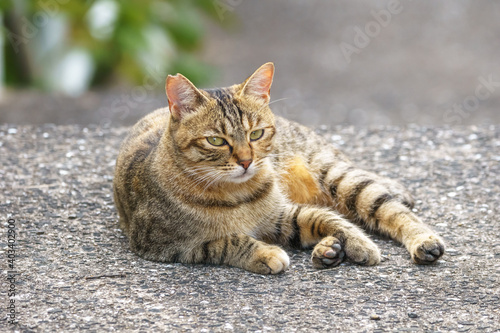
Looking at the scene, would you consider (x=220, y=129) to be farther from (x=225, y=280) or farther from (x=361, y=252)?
(x=361, y=252)

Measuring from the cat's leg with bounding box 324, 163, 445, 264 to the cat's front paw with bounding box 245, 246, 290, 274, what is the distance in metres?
0.77

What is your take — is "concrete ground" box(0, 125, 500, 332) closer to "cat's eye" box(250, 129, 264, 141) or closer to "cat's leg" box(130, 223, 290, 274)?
"cat's leg" box(130, 223, 290, 274)

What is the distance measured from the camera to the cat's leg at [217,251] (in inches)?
138

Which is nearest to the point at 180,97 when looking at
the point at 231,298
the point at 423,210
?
the point at 231,298

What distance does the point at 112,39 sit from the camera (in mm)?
10234

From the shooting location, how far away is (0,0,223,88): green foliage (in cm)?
995

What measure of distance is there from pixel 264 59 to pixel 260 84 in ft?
38.5

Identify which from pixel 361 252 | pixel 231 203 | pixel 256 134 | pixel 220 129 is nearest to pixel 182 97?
pixel 220 129

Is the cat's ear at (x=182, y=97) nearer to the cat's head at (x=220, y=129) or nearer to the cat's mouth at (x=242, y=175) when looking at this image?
the cat's head at (x=220, y=129)

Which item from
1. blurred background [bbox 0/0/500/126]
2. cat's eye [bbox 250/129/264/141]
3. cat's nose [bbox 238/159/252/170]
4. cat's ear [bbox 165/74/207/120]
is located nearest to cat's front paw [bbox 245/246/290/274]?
cat's nose [bbox 238/159/252/170]

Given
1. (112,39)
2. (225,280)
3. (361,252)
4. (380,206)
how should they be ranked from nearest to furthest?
1. (225,280)
2. (361,252)
3. (380,206)
4. (112,39)

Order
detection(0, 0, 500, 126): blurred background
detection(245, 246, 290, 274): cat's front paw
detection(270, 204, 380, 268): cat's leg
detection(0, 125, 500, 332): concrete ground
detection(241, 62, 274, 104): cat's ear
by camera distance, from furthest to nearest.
Answer: detection(0, 0, 500, 126): blurred background → detection(241, 62, 274, 104): cat's ear → detection(270, 204, 380, 268): cat's leg → detection(245, 246, 290, 274): cat's front paw → detection(0, 125, 500, 332): concrete ground

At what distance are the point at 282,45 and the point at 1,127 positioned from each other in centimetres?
1099

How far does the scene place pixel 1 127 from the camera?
648cm
